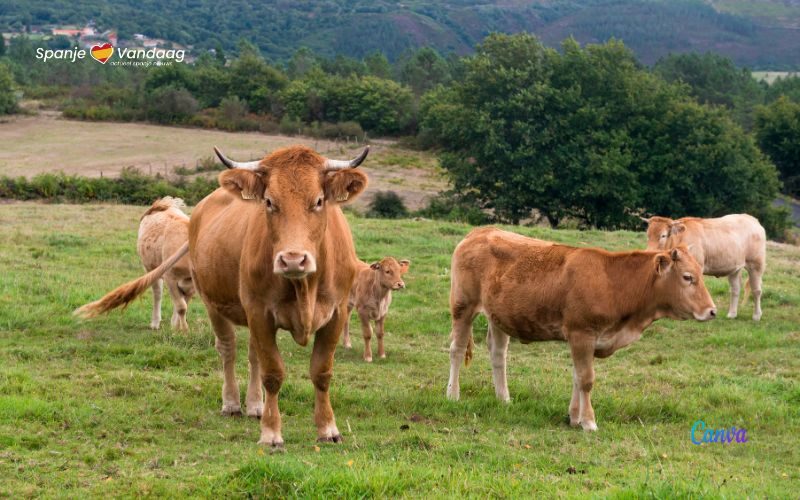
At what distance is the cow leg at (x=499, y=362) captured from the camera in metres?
10.2

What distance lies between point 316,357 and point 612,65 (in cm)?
4305

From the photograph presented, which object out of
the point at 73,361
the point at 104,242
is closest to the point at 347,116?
the point at 104,242

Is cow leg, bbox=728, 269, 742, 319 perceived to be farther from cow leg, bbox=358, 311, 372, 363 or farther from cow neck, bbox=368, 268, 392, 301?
cow leg, bbox=358, 311, 372, 363

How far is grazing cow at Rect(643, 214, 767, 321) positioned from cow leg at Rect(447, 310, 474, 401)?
714 centimetres

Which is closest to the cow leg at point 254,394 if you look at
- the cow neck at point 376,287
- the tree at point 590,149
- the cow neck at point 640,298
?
the cow neck at point 640,298

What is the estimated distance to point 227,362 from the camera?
925 centimetres

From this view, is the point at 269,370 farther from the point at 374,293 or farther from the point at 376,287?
the point at 376,287

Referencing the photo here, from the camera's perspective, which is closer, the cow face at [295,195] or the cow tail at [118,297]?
the cow face at [295,195]

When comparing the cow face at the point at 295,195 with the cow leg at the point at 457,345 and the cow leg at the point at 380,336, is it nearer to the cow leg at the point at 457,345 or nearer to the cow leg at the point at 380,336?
the cow leg at the point at 457,345

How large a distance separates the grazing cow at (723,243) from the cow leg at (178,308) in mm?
8364

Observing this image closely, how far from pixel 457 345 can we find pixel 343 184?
3.44m

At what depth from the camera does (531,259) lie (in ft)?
32.4

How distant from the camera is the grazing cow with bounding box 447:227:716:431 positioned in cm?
934

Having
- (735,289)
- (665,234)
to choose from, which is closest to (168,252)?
(665,234)
